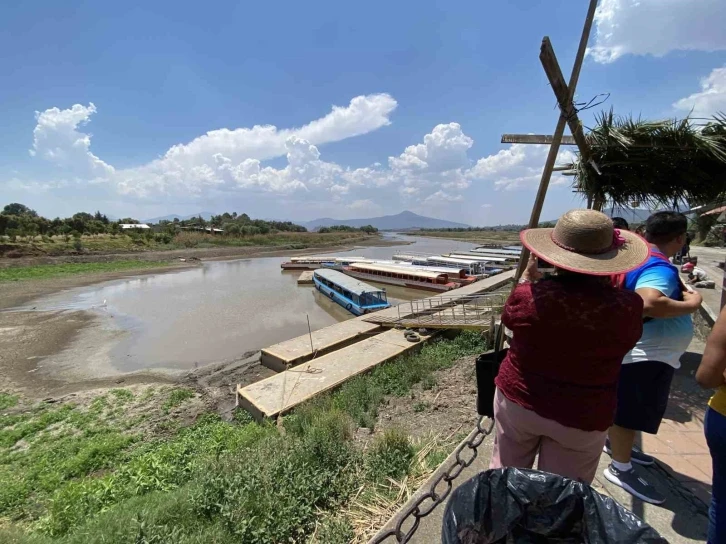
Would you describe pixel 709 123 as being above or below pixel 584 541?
above

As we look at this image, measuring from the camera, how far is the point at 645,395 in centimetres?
241

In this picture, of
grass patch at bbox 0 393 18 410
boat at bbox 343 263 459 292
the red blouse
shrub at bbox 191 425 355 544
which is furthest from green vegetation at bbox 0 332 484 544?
boat at bbox 343 263 459 292

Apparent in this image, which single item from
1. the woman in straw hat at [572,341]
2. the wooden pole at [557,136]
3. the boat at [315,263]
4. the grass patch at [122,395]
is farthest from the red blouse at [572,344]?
the boat at [315,263]

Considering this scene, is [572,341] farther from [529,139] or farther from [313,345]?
[313,345]

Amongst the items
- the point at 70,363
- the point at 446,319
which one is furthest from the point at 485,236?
the point at 70,363

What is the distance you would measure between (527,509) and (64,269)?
4106 centimetres

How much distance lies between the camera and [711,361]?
149 centimetres

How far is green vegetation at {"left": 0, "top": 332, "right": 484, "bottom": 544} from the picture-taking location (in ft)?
9.68

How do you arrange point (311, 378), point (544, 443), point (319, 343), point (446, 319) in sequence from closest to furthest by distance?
1. point (544, 443)
2. point (311, 378)
3. point (319, 343)
4. point (446, 319)

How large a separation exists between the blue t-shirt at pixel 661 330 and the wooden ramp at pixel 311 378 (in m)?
5.96

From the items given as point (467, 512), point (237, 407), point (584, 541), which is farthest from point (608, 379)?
point (237, 407)

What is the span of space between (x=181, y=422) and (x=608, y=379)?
8.07m

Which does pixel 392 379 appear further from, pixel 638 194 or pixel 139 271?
pixel 139 271

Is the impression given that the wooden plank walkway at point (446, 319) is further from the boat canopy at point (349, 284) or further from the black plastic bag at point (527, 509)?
the black plastic bag at point (527, 509)
